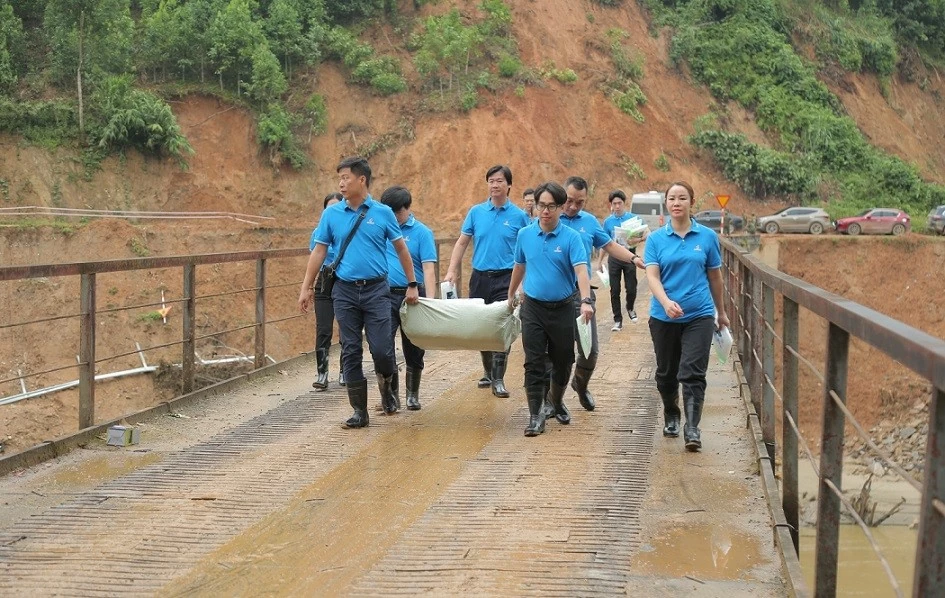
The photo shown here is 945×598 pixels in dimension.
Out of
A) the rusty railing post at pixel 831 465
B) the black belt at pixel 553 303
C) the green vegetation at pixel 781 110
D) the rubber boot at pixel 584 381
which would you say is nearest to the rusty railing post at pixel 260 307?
the rubber boot at pixel 584 381

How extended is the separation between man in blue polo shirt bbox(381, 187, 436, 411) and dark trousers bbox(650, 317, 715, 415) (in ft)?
7.95

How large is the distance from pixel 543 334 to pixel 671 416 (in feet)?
3.81

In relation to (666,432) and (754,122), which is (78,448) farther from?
(754,122)

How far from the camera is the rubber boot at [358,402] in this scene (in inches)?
344

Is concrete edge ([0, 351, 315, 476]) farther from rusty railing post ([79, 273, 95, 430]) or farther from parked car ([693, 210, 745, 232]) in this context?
parked car ([693, 210, 745, 232])

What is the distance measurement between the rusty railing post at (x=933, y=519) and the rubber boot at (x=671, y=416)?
5635mm

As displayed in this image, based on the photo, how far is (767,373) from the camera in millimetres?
7668

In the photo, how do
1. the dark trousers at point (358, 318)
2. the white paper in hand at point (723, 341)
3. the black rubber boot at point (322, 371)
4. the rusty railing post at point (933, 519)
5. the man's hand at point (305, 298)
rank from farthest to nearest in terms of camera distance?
the black rubber boot at point (322, 371) → the man's hand at point (305, 298) → the dark trousers at point (358, 318) → the white paper in hand at point (723, 341) → the rusty railing post at point (933, 519)

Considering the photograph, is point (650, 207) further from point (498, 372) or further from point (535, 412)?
point (535, 412)

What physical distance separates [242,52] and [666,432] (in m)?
35.6

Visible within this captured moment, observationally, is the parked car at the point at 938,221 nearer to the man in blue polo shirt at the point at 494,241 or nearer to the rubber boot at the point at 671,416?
the man in blue polo shirt at the point at 494,241

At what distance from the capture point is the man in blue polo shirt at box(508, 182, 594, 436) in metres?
8.30

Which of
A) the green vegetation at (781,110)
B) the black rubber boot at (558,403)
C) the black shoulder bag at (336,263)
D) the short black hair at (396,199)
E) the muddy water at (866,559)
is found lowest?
the muddy water at (866,559)

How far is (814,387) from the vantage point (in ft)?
90.6
